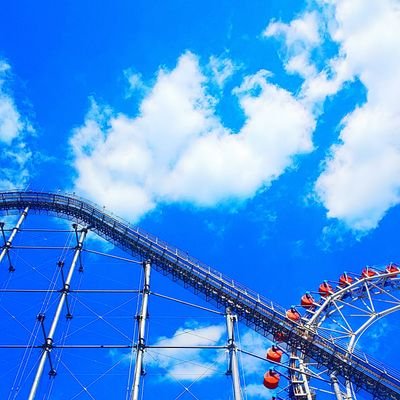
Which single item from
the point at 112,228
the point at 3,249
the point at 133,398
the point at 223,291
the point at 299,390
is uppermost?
the point at 112,228

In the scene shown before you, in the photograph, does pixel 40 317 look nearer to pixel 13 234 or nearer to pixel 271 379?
pixel 13 234

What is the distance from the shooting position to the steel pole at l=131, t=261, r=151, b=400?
1195 cm

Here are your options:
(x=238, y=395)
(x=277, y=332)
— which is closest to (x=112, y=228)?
(x=277, y=332)

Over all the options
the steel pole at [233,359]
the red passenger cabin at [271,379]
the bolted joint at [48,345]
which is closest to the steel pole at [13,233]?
the bolted joint at [48,345]

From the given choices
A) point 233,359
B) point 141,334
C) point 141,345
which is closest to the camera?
point 233,359

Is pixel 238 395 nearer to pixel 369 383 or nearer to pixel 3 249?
pixel 369 383

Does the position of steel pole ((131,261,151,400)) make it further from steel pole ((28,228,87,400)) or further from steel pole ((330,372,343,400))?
steel pole ((330,372,343,400))

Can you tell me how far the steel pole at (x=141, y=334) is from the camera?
11954 millimetres

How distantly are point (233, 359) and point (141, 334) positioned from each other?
2.68 metres

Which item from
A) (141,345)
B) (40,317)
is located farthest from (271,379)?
(40,317)

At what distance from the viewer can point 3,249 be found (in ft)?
53.7

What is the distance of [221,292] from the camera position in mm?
15609

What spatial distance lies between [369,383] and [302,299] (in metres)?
5.16

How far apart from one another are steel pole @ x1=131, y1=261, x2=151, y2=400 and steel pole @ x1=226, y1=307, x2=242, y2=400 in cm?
243
